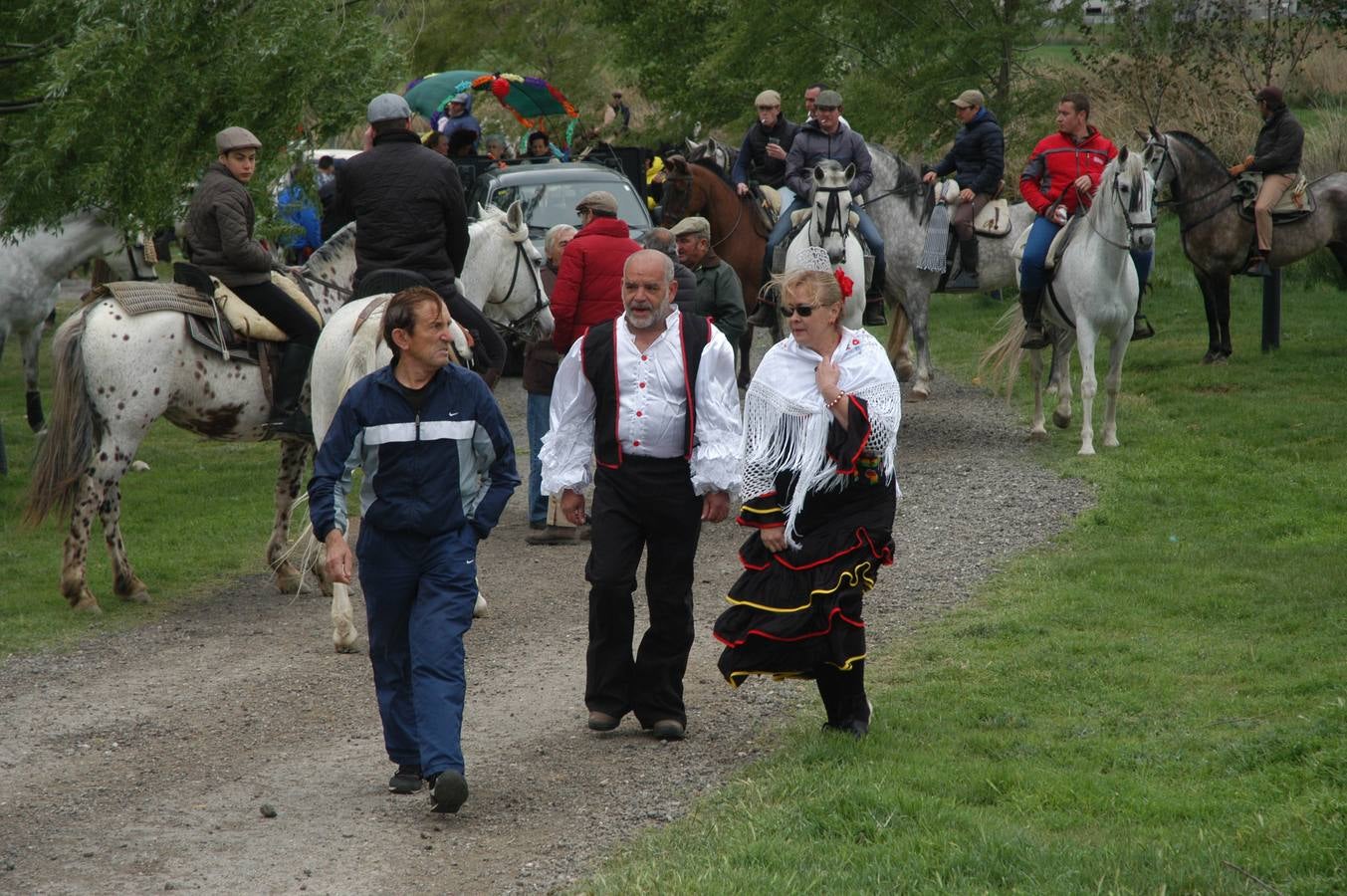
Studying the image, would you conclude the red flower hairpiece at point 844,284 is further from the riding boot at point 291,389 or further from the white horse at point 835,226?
the white horse at point 835,226

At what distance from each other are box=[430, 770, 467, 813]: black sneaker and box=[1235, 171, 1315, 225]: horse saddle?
13811 mm

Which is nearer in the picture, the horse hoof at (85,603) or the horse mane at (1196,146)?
the horse hoof at (85,603)

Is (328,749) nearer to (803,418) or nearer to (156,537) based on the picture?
(803,418)

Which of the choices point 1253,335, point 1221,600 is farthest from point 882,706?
point 1253,335

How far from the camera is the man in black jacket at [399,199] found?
8.98 metres

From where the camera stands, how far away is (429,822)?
5.88m

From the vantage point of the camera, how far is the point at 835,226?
46.1ft

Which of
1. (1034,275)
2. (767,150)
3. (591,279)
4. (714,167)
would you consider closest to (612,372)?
(591,279)

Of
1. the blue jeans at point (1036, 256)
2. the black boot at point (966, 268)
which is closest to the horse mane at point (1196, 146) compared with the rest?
the black boot at point (966, 268)

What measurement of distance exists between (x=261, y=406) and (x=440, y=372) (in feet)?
13.2

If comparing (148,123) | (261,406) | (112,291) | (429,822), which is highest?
(148,123)

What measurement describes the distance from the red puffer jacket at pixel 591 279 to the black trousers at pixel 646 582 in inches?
123

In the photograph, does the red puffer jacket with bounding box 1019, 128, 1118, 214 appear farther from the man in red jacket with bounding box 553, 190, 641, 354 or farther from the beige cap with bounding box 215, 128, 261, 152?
the beige cap with bounding box 215, 128, 261, 152

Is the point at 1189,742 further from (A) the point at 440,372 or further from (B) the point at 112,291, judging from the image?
(B) the point at 112,291
